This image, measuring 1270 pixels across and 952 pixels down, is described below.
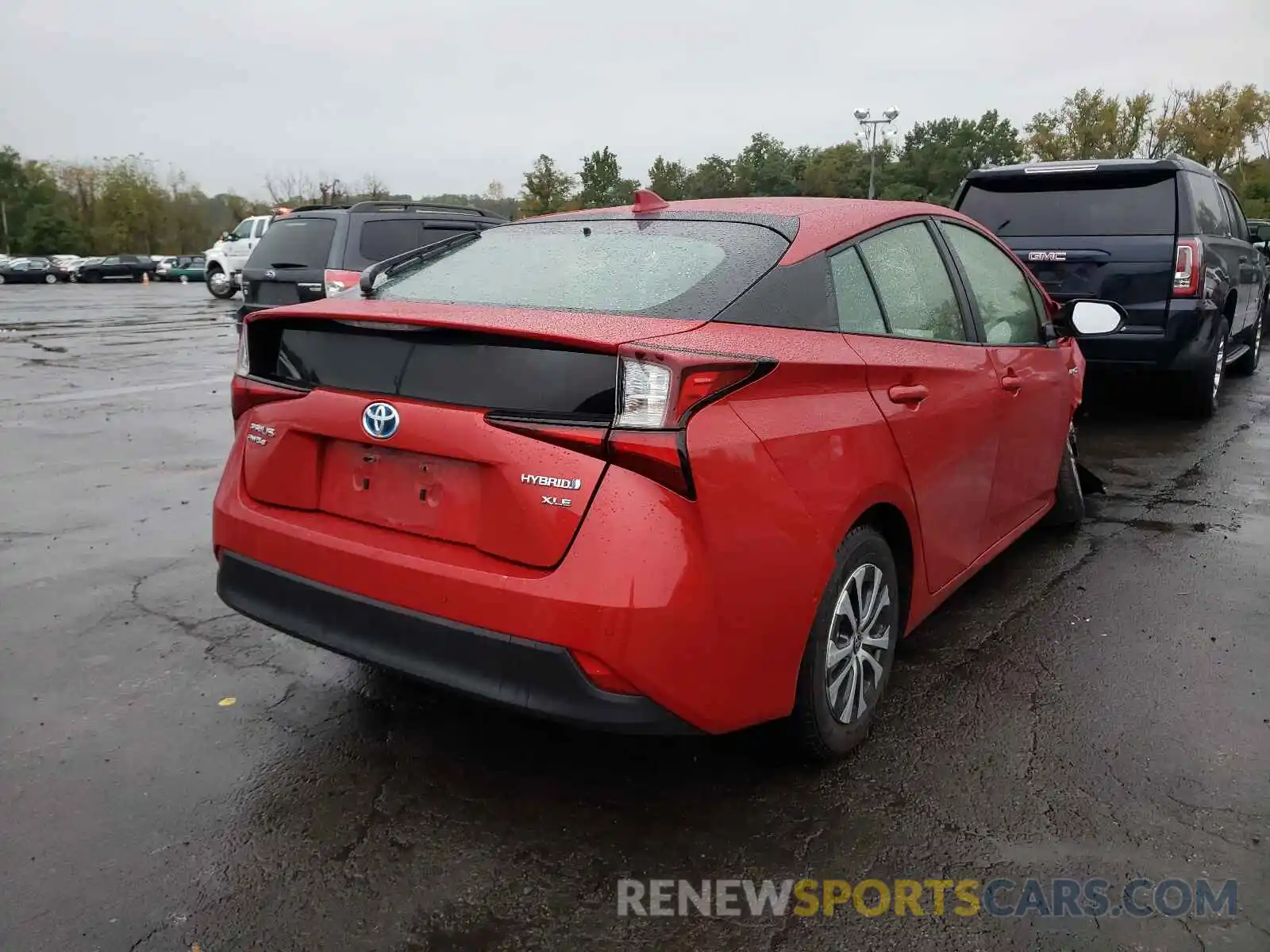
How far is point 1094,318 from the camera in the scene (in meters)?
4.55

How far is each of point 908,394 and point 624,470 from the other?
1.16 meters

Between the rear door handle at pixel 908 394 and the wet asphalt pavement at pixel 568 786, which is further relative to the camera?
the rear door handle at pixel 908 394

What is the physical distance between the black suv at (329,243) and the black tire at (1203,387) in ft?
22.5

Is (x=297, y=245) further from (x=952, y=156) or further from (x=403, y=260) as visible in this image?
(x=952, y=156)

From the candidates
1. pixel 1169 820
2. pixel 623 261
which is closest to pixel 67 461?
pixel 623 261

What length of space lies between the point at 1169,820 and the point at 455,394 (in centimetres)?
219

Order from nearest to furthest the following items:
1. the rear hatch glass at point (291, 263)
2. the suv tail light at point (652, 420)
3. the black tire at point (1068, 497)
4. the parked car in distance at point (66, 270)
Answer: the suv tail light at point (652, 420), the black tire at point (1068, 497), the rear hatch glass at point (291, 263), the parked car in distance at point (66, 270)

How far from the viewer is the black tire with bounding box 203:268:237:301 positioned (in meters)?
28.5

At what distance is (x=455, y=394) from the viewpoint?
2402 millimetres

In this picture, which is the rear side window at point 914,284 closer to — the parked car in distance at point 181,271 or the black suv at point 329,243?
the black suv at point 329,243

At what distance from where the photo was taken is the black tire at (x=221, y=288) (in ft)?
93.5

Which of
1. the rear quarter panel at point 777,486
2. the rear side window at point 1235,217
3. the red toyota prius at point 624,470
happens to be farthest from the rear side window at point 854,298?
the rear side window at point 1235,217

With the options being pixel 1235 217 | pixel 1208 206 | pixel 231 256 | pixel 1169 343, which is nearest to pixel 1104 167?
pixel 1208 206

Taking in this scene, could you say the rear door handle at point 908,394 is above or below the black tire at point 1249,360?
above
